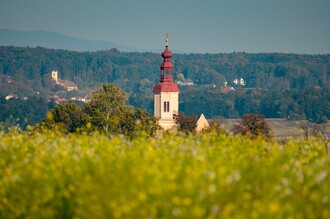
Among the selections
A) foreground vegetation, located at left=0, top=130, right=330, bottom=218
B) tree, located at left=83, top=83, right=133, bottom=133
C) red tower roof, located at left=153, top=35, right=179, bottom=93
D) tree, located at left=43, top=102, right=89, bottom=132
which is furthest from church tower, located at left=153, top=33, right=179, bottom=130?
foreground vegetation, located at left=0, top=130, right=330, bottom=218

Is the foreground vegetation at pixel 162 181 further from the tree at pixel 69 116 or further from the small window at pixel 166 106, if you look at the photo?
the small window at pixel 166 106

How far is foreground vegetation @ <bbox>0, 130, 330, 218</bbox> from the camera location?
13102 mm

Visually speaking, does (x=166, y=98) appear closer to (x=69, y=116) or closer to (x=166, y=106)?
(x=166, y=106)

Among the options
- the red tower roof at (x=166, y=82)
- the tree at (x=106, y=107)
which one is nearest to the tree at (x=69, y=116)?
the tree at (x=106, y=107)

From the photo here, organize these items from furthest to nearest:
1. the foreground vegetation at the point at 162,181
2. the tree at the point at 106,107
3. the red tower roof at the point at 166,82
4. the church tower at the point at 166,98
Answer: the red tower roof at the point at 166,82
the church tower at the point at 166,98
the tree at the point at 106,107
the foreground vegetation at the point at 162,181

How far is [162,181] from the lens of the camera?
1369 cm

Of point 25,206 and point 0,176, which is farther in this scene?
point 0,176

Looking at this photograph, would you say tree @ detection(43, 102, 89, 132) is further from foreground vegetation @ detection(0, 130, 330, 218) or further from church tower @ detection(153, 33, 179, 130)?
foreground vegetation @ detection(0, 130, 330, 218)

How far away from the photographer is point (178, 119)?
81.6 m

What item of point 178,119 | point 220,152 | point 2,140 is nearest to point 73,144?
point 2,140

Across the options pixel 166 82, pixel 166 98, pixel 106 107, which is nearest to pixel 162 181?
pixel 106 107

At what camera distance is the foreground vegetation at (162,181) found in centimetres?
1310

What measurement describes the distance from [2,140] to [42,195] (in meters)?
4.55

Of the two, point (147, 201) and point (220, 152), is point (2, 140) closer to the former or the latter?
point (220, 152)
